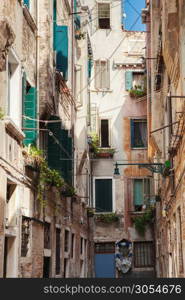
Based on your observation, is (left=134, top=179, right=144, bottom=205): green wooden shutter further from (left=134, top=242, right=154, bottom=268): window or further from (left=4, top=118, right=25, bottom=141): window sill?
(left=4, top=118, right=25, bottom=141): window sill

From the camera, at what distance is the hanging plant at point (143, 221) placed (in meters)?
27.1

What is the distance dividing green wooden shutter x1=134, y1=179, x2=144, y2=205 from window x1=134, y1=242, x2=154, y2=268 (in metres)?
2.02

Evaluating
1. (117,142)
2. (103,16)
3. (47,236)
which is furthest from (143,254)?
(47,236)

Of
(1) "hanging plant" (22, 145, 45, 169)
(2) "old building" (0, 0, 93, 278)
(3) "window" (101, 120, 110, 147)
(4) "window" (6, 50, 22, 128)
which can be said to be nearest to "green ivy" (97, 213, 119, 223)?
(3) "window" (101, 120, 110, 147)

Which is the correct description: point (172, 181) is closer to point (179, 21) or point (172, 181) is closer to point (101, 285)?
point (179, 21)

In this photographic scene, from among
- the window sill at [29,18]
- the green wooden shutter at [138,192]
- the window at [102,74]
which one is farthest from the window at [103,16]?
the window sill at [29,18]

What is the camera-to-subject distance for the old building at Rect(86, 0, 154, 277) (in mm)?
→ 27344

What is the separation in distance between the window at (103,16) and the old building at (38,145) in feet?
26.8

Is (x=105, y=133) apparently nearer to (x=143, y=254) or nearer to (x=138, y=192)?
(x=138, y=192)

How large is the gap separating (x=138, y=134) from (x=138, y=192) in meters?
2.96

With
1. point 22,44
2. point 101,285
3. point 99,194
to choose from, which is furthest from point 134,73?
point 101,285

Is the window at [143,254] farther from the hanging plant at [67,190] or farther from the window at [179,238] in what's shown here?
the window at [179,238]

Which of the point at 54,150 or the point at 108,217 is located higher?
the point at 54,150

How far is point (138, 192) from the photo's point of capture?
2781 centimetres
